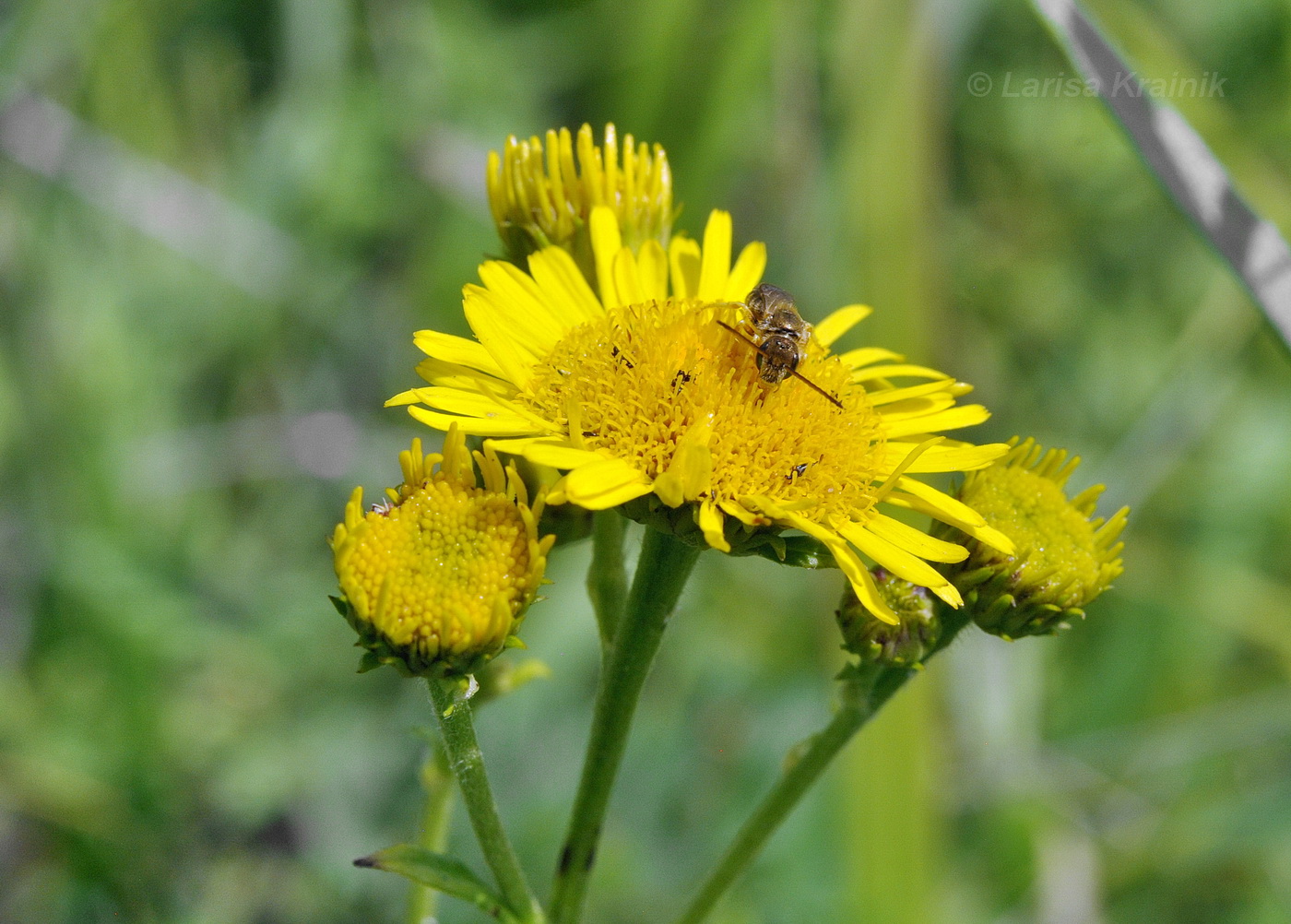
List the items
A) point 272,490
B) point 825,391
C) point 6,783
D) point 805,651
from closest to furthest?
1. point 825,391
2. point 6,783
3. point 805,651
4. point 272,490

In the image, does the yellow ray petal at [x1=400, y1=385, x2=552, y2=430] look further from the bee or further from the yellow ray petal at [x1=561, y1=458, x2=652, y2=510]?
the bee

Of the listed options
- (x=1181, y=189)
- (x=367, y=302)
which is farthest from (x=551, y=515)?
(x=367, y=302)

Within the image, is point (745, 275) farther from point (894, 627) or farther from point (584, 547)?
point (584, 547)

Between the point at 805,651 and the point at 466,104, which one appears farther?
the point at 466,104

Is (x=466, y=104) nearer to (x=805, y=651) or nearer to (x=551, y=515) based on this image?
(x=805, y=651)

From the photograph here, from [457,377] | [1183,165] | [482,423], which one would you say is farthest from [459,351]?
[1183,165]

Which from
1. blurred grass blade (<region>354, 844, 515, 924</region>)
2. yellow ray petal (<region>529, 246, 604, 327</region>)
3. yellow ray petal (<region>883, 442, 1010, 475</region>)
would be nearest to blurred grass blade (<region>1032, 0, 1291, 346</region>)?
yellow ray petal (<region>883, 442, 1010, 475</region>)
